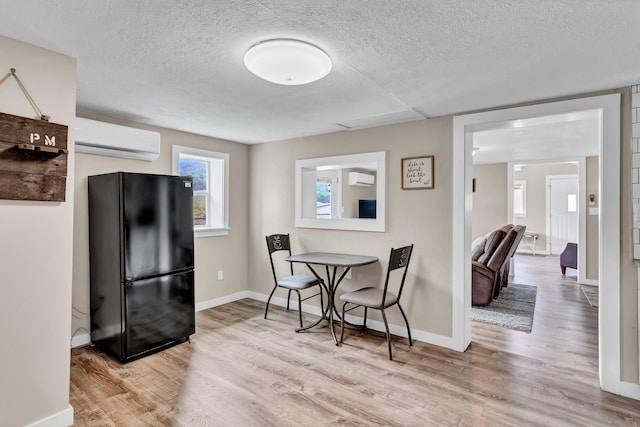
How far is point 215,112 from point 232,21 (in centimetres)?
161

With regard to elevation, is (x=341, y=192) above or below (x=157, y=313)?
above

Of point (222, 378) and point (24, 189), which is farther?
point (222, 378)

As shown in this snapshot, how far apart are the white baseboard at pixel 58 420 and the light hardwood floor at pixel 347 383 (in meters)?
0.10

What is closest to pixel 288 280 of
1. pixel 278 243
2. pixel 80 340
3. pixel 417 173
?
pixel 278 243

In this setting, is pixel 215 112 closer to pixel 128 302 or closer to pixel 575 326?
pixel 128 302

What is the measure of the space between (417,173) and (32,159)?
289 cm

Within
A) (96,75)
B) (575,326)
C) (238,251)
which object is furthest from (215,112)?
(575,326)

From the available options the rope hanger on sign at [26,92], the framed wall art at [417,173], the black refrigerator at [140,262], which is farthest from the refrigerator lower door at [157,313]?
the framed wall art at [417,173]

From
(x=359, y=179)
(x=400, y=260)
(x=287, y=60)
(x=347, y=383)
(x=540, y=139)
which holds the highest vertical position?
(x=540, y=139)

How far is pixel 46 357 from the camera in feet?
6.28

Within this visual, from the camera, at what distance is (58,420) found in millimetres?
1947

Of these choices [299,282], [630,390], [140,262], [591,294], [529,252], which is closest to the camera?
[630,390]

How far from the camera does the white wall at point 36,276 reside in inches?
70.0

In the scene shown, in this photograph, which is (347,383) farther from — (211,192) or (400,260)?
(211,192)
